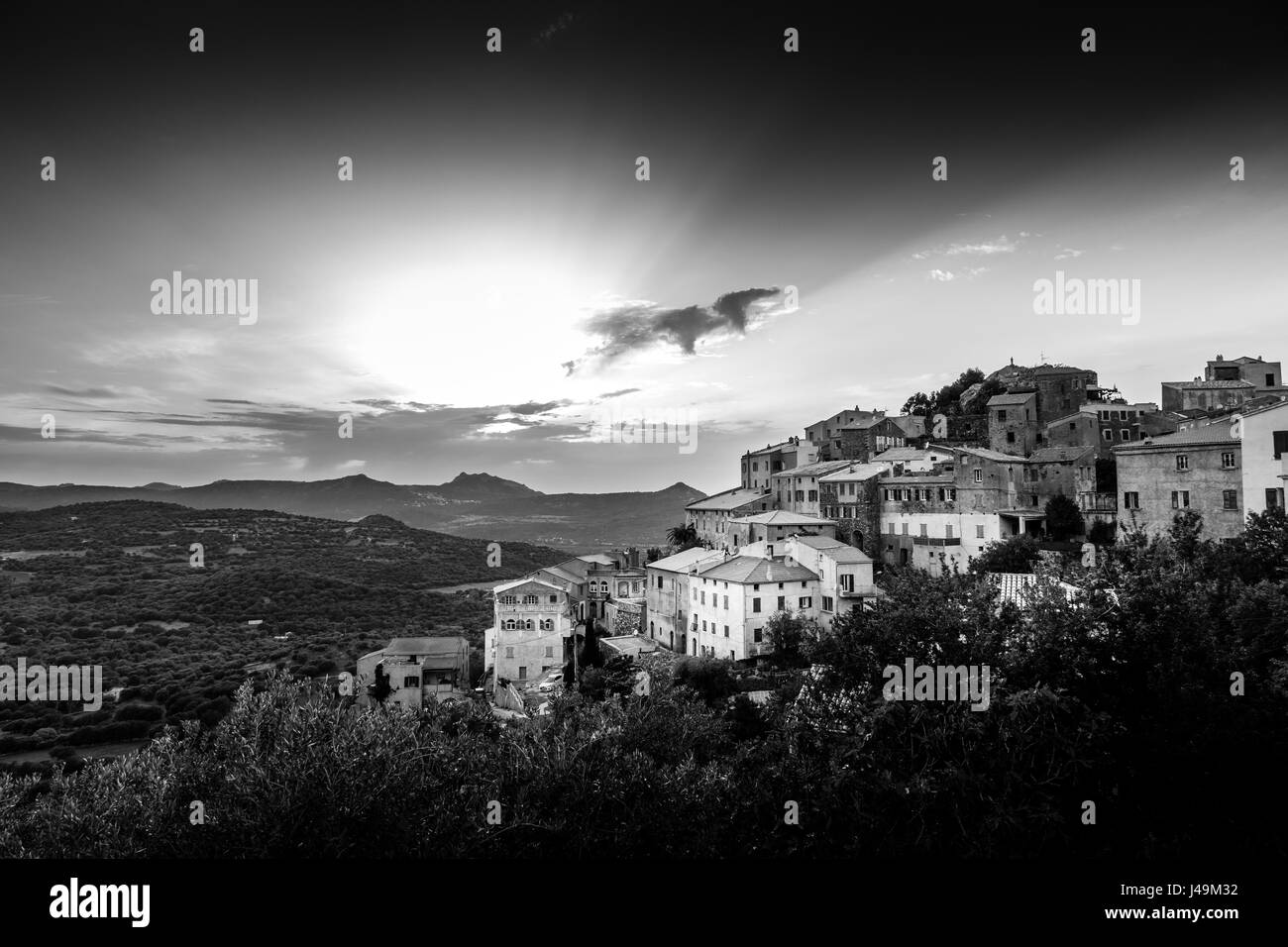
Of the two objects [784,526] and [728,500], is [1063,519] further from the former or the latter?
[728,500]

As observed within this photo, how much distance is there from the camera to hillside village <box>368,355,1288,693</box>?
128 ft

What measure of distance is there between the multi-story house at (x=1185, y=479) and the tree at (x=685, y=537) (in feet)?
119

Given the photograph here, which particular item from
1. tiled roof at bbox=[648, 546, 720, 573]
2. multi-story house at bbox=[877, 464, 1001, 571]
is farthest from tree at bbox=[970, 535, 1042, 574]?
tiled roof at bbox=[648, 546, 720, 573]

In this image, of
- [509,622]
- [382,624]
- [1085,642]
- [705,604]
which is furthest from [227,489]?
[1085,642]

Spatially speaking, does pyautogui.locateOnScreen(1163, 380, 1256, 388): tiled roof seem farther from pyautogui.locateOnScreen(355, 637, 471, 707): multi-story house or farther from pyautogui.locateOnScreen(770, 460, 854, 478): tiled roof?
pyautogui.locateOnScreen(355, 637, 471, 707): multi-story house

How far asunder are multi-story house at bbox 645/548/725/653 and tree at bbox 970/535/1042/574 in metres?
18.2

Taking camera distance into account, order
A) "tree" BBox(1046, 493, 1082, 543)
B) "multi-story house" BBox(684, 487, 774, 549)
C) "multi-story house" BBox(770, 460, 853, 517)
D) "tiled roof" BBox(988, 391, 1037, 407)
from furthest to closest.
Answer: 1. "multi-story house" BBox(684, 487, 774, 549)
2. "multi-story house" BBox(770, 460, 853, 517)
3. "tiled roof" BBox(988, 391, 1037, 407)
4. "tree" BBox(1046, 493, 1082, 543)

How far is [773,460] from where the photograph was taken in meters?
75.1

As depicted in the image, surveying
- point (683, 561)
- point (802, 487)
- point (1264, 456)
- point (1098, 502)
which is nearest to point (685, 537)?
point (802, 487)

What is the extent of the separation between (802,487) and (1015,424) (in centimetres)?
1853

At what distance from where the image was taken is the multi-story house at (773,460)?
72.6m

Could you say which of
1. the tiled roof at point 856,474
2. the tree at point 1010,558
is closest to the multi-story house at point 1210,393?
the tiled roof at point 856,474
